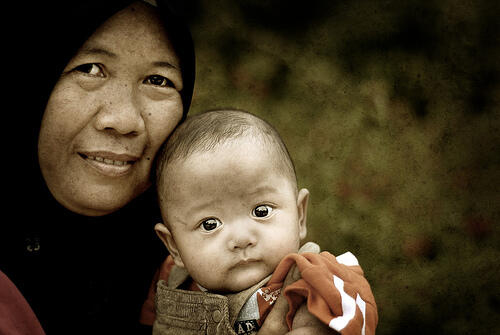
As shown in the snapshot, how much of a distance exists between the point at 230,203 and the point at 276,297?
331 millimetres

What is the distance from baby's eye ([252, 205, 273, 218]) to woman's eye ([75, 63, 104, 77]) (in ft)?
2.48

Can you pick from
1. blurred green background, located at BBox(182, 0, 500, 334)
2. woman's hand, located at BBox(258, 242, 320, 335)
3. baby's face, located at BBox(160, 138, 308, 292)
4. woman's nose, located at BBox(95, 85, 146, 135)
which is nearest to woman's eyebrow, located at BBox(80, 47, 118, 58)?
woman's nose, located at BBox(95, 85, 146, 135)

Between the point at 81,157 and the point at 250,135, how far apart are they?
0.65 meters

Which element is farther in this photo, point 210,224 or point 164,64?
point 164,64

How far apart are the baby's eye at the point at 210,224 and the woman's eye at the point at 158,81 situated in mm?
622

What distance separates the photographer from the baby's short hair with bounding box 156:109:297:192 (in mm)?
1601

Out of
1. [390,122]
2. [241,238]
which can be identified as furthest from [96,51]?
[390,122]

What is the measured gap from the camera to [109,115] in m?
1.70

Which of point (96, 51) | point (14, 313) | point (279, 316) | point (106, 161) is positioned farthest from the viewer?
point (106, 161)

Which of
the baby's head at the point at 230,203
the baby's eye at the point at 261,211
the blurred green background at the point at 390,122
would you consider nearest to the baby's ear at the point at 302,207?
the baby's head at the point at 230,203

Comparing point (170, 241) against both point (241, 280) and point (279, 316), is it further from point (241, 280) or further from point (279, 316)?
point (279, 316)

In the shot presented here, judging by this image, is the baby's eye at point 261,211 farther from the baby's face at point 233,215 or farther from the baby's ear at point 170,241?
the baby's ear at point 170,241

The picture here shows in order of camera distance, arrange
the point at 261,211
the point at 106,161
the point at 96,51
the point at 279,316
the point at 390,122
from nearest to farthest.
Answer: the point at 279,316, the point at 261,211, the point at 96,51, the point at 106,161, the point at 390,122

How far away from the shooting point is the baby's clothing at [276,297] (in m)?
1.30
